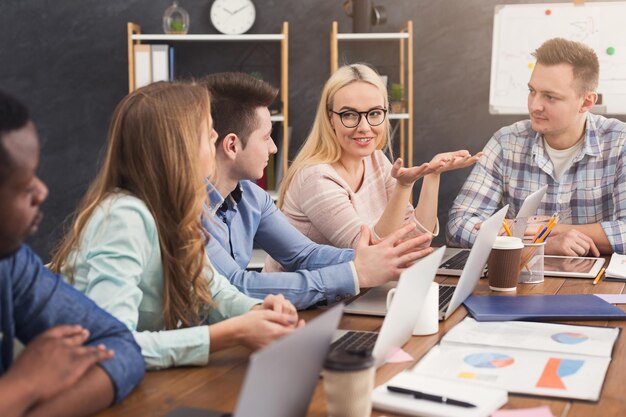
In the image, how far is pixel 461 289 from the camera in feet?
5.47

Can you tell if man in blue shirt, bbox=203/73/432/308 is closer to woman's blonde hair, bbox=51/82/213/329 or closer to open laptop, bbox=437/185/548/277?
open laptop, bbox=437/185/548/277

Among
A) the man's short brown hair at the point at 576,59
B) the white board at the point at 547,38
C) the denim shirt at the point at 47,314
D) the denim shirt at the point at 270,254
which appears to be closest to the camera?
the denim shirt at the point at 47,314

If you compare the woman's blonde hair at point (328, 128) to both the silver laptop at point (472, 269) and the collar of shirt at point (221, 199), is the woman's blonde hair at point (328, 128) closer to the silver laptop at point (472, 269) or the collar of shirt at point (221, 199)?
the collar of shirt at point (221, 199)

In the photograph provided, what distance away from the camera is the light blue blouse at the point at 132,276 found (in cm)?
129

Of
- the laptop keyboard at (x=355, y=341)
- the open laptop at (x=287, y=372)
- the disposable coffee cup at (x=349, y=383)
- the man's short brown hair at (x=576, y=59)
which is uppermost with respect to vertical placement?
the man's short brown hair at (x=576, y=59)

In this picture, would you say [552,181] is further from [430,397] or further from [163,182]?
[430,397]

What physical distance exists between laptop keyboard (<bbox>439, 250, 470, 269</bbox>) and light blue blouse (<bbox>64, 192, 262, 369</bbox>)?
3.07 feet

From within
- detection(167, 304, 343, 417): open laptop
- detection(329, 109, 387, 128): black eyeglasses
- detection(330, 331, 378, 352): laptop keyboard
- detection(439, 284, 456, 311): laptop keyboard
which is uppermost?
detection(329, 109, 387, 128): black eyeglasses

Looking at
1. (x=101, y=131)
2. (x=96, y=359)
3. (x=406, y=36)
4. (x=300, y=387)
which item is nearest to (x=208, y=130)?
(x=96, y=359)

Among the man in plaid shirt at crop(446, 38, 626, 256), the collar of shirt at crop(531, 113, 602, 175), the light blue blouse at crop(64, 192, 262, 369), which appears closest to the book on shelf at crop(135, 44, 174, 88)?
Answer: the man in plaid shirt at crop(446, 38, 626, 256)

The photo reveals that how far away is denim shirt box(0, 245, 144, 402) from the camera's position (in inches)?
46.3

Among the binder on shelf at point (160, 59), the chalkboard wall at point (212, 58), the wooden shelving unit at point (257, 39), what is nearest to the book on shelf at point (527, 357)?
the wooden shelving unit at point (257, 39)

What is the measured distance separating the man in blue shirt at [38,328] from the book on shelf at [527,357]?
1.52 ft

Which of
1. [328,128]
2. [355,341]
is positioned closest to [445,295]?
[355,341]
